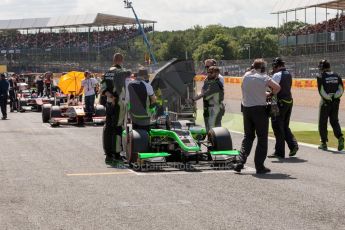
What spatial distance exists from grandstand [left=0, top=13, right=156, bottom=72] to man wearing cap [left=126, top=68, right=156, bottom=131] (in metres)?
74.4

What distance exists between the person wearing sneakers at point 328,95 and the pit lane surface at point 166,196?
127cm


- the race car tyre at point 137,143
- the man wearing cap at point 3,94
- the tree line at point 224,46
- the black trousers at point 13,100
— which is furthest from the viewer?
the tree line at point 224,46

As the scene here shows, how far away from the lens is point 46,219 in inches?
275

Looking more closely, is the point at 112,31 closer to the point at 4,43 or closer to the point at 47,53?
the point at 47,53

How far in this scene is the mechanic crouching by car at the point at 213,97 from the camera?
42.6 feet

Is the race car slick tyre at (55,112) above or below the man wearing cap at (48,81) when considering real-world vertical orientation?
below

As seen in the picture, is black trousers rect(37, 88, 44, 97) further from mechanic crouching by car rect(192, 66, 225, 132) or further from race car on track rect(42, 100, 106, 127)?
mechanic crouching by car rect(192, 66, 225, 132)

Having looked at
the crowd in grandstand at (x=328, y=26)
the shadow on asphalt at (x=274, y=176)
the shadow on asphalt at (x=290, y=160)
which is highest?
the crowd in grandstand at (x=328, y=26)

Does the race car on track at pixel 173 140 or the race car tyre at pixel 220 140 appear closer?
the race car on track at pixel 173 140

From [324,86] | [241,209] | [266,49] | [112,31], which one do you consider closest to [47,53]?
[112,31]

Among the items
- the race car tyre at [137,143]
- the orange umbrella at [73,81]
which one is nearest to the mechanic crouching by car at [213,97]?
the race car tyre at [137,143]

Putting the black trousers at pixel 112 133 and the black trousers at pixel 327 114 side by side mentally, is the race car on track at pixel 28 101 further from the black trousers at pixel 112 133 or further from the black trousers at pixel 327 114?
the black trousers at pixel 112 133

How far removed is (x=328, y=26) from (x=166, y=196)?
46.2 m

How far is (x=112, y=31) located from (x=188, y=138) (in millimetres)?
87807
